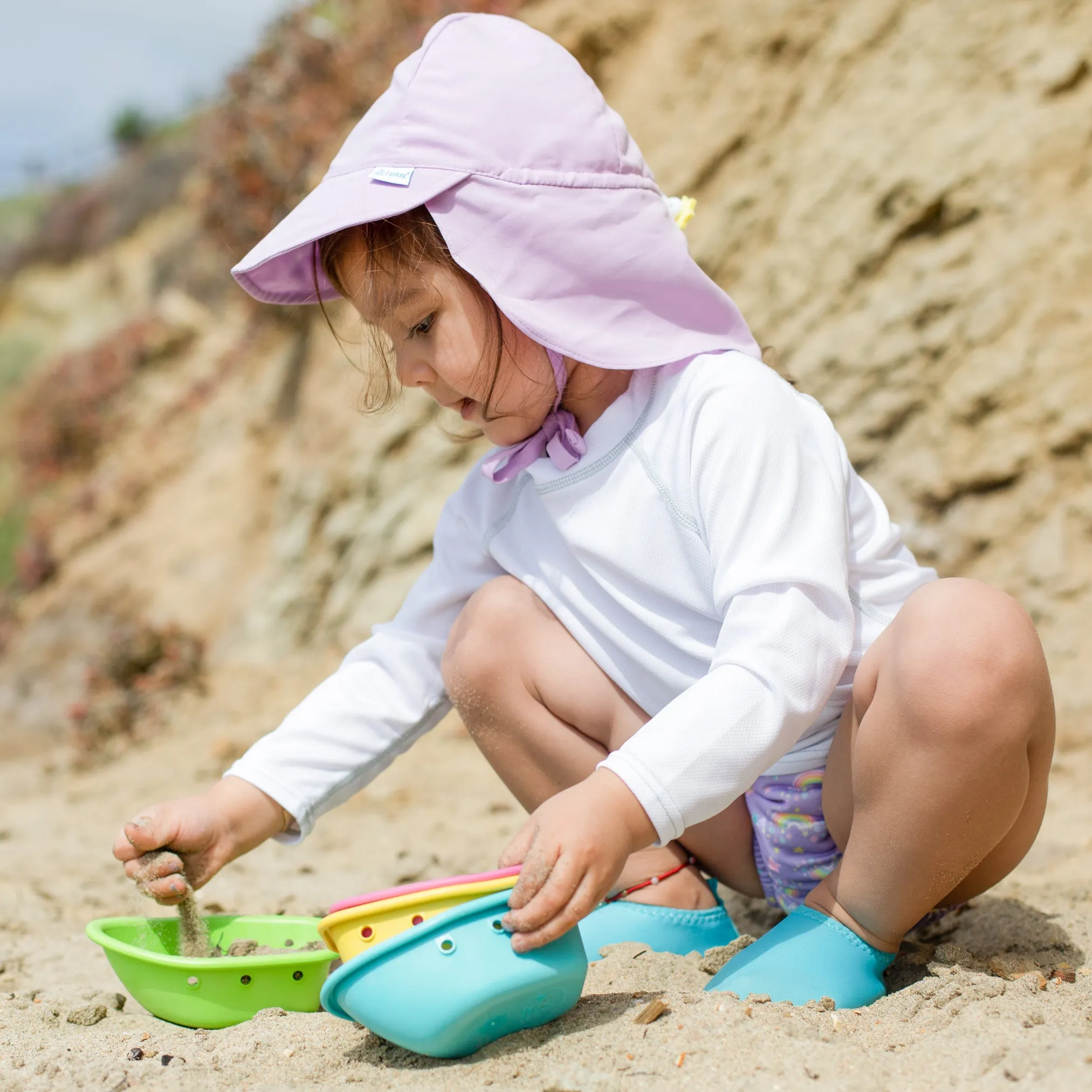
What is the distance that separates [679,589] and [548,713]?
0.35 meters

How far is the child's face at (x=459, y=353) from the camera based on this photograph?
6.03 feet

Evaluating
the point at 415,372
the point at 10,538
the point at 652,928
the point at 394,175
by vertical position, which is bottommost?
the point at 10,538

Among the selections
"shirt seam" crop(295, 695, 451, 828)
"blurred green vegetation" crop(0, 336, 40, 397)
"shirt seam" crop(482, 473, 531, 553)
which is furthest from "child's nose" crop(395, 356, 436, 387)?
"blurred green vegetation" crop(0, 336, 40, 397)

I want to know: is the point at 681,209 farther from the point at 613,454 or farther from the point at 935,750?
the point at 935,750

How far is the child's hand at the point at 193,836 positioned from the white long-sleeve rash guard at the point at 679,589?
41 mm

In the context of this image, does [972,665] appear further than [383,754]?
No

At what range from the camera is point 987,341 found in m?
3.70

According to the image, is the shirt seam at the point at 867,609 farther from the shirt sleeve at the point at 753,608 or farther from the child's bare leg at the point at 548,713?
the child's bare leg at the point at 548,713

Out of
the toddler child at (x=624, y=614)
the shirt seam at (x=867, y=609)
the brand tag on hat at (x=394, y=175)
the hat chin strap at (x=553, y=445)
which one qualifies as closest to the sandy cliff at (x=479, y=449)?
the toddler child at (x=624, y=614)

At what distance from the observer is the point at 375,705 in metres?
2.10

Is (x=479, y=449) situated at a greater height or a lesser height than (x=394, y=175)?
lesser

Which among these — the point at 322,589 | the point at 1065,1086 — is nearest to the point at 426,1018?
the point at 1065,1086

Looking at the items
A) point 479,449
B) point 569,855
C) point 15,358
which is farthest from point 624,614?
point 15,358

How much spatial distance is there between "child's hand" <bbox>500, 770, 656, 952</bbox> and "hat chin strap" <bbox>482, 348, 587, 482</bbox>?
0.64m
